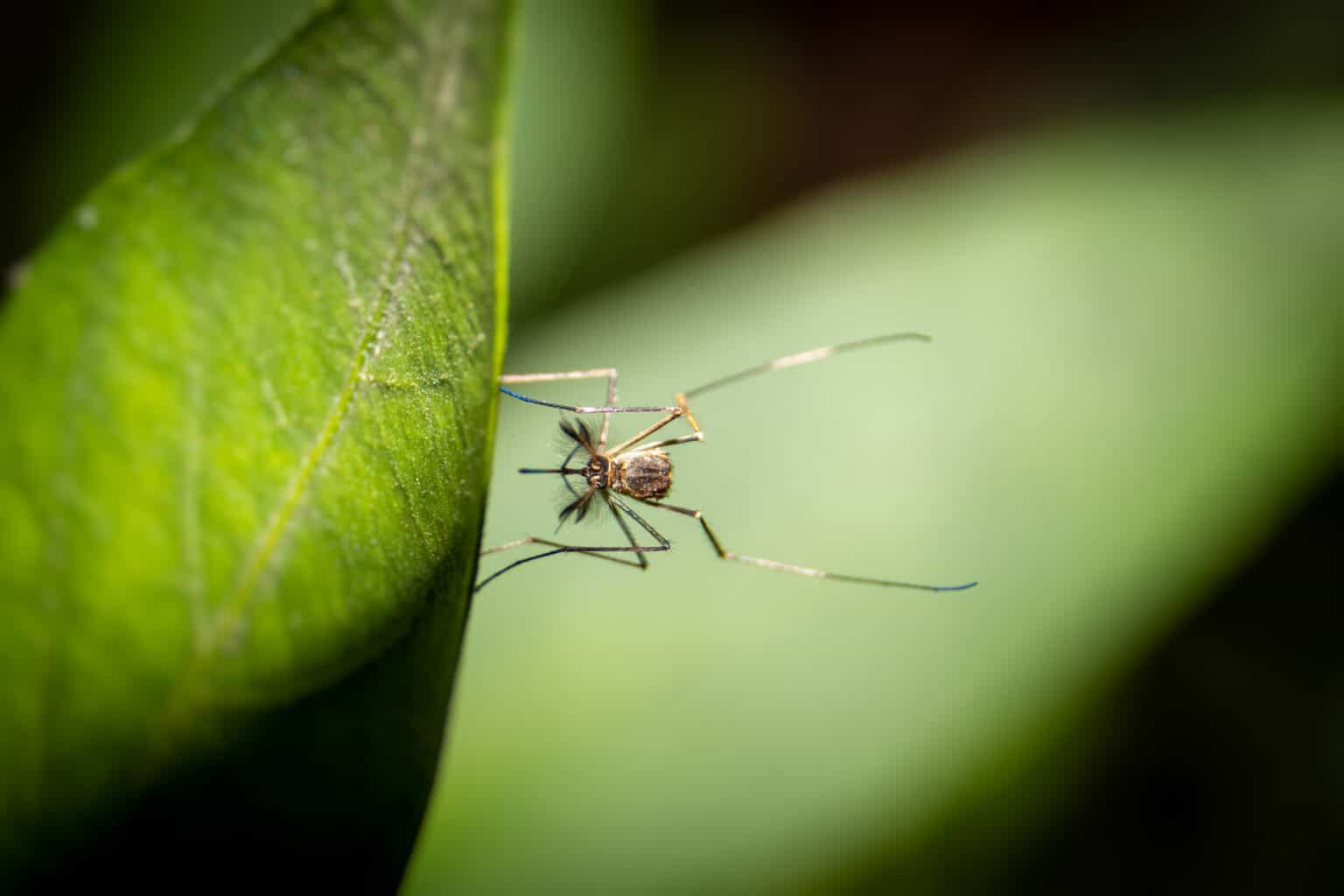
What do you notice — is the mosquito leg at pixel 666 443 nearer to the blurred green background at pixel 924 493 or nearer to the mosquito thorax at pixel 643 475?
the mosquito thorax at pixel 643 475

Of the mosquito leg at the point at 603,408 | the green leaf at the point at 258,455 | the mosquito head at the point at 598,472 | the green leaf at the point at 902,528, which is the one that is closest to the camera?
the green leaf at the point at 258,455

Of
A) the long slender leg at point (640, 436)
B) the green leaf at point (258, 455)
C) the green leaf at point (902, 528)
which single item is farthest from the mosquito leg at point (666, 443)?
the green leaf at point (258, 455)

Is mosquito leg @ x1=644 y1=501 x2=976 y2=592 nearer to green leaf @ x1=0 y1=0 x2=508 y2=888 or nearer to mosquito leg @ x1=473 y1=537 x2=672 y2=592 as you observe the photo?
mosquito leg @ x1=473 y1=537 x2=672 y2=592

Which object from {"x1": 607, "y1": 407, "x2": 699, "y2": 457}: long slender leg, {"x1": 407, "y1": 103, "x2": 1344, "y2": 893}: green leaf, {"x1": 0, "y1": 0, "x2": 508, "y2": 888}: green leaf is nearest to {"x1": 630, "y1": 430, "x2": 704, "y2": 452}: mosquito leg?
{"x1": 607, "y1": 407, "x2": 699, "y2": 457}: long slender leg

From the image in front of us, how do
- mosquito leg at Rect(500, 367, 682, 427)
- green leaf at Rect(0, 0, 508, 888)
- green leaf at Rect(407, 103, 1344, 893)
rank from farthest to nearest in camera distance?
green leaf at Rect(407, 103, 1344, 893)
mosquito leg at Rect(500, 367, 682, 427)
green leaf at Rect(0, 0, 508, 888)

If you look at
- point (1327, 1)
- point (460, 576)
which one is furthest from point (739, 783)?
point (1327, 1)

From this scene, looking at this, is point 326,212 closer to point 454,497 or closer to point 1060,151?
point 454,497
